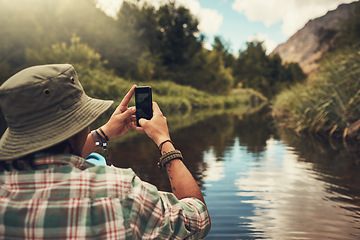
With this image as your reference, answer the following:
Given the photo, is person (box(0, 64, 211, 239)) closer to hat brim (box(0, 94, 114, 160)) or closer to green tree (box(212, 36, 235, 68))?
hat brim (box(0, 94, 114, 160))

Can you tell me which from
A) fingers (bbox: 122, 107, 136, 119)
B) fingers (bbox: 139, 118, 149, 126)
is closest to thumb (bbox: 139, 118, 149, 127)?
fingers (bbox: 139, 118, 149, 126)

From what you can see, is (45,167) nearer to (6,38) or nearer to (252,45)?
(6,38)

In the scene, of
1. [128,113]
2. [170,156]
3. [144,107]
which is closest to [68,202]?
[170,156]

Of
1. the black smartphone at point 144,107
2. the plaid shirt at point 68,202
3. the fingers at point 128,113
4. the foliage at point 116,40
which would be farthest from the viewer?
the foliage at point 116,40

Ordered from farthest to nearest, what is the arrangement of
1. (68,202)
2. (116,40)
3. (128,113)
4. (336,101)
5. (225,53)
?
(225,53)
(116,40)
(336,101)
(128,113)
(68,202)

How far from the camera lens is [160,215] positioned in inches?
50.8

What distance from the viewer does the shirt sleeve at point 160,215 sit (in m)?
1.24

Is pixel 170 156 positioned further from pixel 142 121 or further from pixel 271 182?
pixel 271 182

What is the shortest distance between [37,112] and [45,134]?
0.08 metres

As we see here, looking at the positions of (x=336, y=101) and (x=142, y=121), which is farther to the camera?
(x=336, y=101)

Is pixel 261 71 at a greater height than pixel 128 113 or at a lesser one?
greater

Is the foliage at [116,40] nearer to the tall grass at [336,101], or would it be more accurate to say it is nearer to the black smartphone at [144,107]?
the tall grass at [336,101]

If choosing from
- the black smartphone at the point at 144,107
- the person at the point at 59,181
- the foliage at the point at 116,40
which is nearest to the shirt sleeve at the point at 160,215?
the person at the point at 59,181

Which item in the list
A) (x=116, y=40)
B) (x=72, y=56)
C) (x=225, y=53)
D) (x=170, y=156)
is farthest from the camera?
(x=225, y=53)
